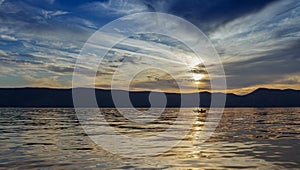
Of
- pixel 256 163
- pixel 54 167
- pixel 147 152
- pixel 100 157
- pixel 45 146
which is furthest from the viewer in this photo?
pixel 45 146

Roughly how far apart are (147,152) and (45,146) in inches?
391

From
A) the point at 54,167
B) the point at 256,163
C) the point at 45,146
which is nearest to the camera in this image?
the point at 54,167

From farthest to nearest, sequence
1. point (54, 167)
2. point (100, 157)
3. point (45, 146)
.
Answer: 1. point (45, 146)
2. point (100, 157)
3. point (54, 167)

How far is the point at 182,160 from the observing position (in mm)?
20922

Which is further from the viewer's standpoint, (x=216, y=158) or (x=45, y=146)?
(x=45, y=146)

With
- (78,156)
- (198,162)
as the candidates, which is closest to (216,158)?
(198,162)

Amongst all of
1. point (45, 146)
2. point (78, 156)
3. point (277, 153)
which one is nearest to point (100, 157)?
point (78, 156)

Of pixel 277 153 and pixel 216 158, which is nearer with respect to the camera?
pixel 216 158

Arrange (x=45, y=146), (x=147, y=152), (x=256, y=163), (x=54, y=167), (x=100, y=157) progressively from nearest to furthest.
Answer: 1. (x=54, y=167)
2. (x=256, y=163)
3. (x=100, y=157)
4. (x=147, y=152)
5. (x=45, y=146)

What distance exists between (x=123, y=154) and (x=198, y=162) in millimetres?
6123

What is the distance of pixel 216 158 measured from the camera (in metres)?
22.0

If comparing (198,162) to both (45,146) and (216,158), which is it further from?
(45,146)

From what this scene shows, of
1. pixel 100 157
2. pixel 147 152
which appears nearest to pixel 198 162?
pixel 147 152

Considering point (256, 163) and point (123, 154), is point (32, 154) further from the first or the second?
point (256, 163)
